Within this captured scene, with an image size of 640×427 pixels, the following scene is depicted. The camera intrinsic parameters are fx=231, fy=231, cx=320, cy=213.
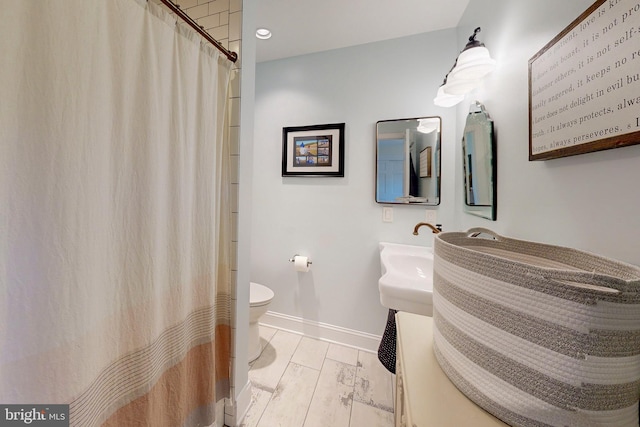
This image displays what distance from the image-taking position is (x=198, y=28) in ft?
3.28

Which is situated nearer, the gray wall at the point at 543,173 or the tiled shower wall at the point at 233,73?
the gray wall at the point at 543,173

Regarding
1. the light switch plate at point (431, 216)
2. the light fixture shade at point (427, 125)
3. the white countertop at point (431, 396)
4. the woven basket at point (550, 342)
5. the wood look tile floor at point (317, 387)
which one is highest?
the light fixture shade at point (427, 125)

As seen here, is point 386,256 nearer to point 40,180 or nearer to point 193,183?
point 193,183

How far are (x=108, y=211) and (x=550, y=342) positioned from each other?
110 cm

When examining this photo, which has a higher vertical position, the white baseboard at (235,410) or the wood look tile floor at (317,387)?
the white baseboard at (235,410)

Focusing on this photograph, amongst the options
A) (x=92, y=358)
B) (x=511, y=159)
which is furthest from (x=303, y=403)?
(x=511, y=159)

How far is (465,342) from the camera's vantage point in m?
0.44

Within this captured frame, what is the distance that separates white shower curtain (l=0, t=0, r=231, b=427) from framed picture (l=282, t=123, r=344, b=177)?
3.24ft

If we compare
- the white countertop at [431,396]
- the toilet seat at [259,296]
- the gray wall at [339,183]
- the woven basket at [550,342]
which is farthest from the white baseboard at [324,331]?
the woven basket at [550,342]

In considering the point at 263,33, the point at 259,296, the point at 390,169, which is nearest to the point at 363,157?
the point at 390,169

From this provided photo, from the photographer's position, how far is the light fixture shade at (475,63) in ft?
3.72

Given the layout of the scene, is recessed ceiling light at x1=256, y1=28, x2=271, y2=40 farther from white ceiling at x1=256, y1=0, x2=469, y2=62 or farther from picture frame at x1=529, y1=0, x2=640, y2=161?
picture frame at x1=529, y1=0, x2=640, y2=161

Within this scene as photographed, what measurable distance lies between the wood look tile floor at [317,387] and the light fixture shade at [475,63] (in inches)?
76.3

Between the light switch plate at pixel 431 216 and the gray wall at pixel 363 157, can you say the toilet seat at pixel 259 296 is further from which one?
the light switch plate at pixel 431 216
